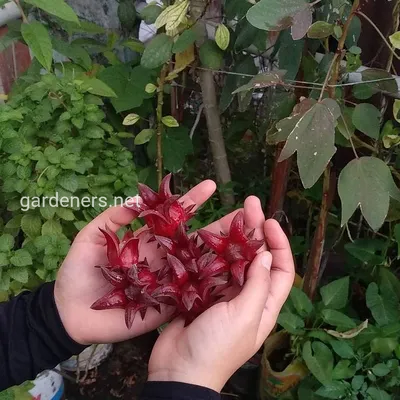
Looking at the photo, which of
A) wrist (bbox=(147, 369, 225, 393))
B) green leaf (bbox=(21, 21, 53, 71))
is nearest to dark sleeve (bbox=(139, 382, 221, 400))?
wrist (bbox=(147, 369, 225, 393))

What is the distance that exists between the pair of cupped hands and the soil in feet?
2.22

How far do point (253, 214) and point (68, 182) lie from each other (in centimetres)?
42

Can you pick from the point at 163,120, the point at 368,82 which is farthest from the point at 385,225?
the point at 163,120

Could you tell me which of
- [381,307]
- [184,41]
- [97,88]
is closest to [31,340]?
[97,88]

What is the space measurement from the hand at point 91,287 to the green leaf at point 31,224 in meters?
0.26

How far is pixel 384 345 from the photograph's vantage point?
112cm

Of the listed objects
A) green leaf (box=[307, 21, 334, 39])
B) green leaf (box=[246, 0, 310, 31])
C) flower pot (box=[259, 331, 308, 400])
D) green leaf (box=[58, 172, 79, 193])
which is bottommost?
flower pot (box=[259, 331, 308, 400])

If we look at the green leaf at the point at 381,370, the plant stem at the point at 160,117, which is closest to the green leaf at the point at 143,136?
the plant stem at the point at 160,117

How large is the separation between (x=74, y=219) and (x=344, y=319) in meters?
0.63

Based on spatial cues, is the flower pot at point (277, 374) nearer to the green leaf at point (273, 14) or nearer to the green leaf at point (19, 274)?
the green leaf at point (19, 274)

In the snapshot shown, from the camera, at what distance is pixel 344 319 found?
3.84 feet

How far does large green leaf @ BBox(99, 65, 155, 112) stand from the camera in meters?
1.33

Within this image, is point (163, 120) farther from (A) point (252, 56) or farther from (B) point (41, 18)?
(B) point (41, 18)

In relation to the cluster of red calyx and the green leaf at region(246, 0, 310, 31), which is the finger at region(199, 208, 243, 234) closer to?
the cluster of red calyx
